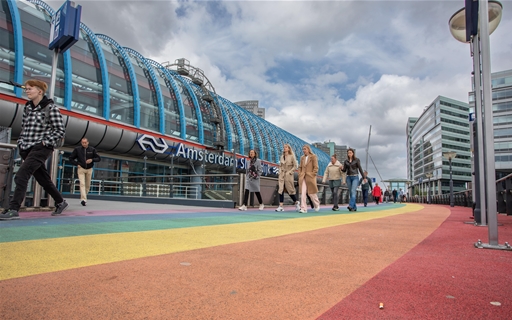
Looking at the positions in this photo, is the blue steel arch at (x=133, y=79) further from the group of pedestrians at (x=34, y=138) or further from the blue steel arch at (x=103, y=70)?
the group of pedestrians at (x=34, y=138)

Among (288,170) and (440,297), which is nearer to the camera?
(440,297)

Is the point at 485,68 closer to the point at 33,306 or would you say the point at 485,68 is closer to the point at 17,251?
the point at 33,306

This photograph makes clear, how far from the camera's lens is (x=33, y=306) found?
1.54 m

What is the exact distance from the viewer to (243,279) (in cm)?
208

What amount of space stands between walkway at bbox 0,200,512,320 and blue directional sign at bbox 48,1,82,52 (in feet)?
14.7

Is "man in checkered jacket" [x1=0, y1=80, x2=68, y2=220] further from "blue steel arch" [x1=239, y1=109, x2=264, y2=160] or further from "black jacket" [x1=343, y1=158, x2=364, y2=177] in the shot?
"blue steel arch" [x1=239, y1=109, x2=264, y2=160]

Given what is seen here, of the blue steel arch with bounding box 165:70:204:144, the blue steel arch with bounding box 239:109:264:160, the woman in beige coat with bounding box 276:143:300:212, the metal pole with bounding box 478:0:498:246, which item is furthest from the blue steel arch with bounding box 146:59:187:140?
the metal pole with bounding box 478:0:498:246

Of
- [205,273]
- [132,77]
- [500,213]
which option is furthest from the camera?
[132,77]

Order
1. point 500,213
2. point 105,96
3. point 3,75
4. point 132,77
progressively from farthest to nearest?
point 132,77
point 105,96
point 3,75
point 500,213

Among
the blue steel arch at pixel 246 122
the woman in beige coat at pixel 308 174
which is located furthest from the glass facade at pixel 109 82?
the woman in beige coat at pixel 308 174

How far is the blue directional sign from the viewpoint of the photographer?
6398 millimetres

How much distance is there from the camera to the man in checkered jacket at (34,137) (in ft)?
15.3

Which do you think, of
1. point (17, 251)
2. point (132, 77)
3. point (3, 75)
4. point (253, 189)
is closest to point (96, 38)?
point (132, 77)

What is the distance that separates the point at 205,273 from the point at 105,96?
2006 cm
